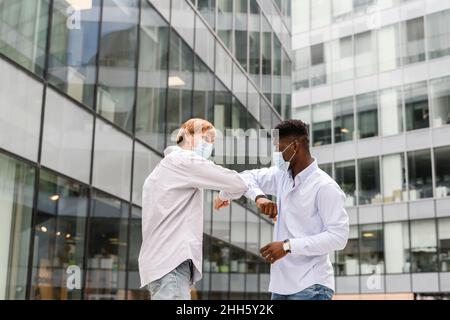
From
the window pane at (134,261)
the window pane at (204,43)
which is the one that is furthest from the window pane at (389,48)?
the window pane at (134,261)

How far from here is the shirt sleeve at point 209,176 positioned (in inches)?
143

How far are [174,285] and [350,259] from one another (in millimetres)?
33042

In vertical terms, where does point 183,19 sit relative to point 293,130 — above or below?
above

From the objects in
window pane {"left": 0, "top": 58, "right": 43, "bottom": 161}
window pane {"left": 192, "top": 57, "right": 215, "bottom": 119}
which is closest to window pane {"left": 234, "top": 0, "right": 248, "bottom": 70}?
window pane {"left": 192, "top": 57, "right": 215, "bottom": 119}

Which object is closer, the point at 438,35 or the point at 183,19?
the point at 183,19

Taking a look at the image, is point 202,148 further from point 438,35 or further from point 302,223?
point 438,35

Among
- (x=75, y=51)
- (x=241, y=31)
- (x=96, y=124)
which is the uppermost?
(x=241, y=31)

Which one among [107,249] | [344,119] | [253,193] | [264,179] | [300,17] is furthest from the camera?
[300,17]

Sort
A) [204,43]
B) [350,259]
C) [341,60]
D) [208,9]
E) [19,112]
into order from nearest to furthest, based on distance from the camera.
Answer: [19,112] < [204,43] < [208,9] < [350,259] < [341,60]

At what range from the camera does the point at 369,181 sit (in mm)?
36438

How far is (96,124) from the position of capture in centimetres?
1252

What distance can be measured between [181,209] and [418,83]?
1346 inches

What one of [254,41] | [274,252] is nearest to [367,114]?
[254,41]
